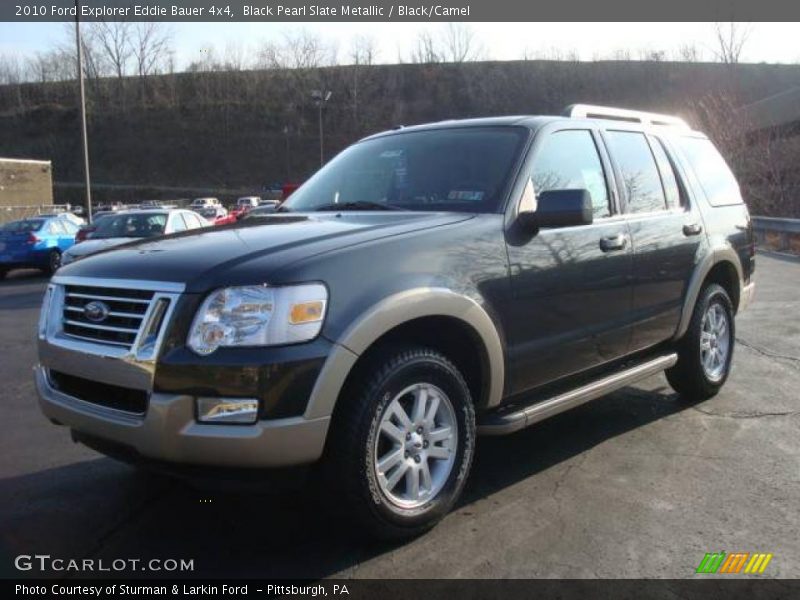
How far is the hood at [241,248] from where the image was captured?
9.98 ft

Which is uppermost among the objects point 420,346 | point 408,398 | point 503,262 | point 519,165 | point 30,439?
point 519,165

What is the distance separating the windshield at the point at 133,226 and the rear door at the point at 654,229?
1071 centimetres

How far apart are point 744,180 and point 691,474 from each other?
23.5 meters

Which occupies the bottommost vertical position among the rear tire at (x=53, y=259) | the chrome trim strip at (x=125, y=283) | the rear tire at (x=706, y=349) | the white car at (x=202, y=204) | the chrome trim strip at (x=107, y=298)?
the rear tire at (x=53, y=259)

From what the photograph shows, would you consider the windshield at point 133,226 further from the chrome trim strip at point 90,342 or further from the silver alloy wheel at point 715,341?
the chrome trim strip at point 90,342

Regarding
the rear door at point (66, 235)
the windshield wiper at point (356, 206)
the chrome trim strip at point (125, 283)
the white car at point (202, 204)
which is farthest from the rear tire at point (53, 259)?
the white car at point (202, 204)

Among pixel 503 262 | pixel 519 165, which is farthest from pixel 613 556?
pixel 519 165

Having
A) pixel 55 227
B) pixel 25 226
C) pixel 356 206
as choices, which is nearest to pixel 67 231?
pixel 55 227

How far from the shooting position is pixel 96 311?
3.26m

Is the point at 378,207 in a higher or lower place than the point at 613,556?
higher

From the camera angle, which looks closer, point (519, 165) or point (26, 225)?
point (519, 165)

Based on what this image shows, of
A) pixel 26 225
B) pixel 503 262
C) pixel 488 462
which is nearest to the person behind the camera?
pixel 503 262

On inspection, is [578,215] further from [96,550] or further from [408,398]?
[96,550]

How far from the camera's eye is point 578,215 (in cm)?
383
